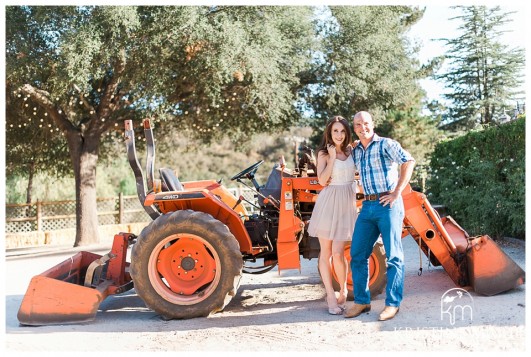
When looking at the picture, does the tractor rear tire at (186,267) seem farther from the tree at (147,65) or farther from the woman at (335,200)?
the tree at (147,65)

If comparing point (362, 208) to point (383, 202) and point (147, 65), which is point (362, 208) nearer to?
point (383, 202)

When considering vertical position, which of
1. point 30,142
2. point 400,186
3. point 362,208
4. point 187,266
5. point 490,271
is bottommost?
Answer: point 490,271

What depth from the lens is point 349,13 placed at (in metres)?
15.3

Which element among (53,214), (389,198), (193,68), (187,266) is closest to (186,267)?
(187,266)

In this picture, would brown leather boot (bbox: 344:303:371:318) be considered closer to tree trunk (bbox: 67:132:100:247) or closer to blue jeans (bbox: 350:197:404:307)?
blue jeans (bbox: 350:197:404:307)

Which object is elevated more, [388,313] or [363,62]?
[363,62]

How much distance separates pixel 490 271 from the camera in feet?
18.7

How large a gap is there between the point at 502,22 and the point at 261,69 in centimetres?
908

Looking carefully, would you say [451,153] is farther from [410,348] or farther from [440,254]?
[410,348]

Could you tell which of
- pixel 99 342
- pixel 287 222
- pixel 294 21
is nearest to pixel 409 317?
pixel 287 222

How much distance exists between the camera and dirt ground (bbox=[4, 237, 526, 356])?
15.0 ft

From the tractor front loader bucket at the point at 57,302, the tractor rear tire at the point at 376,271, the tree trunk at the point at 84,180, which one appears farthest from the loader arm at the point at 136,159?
the tree trunk at the point at 84,180

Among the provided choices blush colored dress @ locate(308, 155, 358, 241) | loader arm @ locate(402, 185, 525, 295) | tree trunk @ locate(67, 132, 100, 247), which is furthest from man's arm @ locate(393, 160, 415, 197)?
tree trunk @ locate(67, 132, 100, 247)

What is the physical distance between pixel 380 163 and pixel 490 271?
149 centimetres
